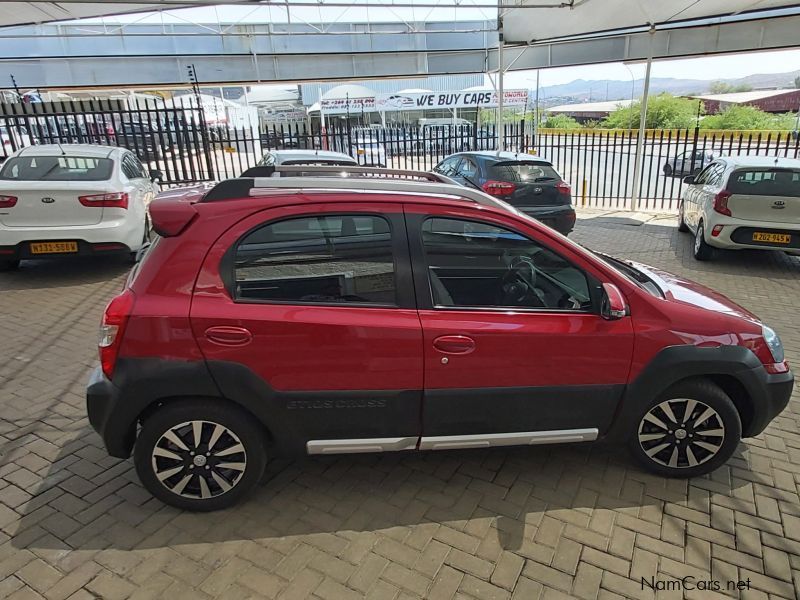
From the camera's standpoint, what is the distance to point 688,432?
9.66 ft

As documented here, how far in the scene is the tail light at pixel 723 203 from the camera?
7387mm

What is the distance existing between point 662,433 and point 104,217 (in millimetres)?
6371

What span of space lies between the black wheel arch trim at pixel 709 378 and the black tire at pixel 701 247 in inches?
221

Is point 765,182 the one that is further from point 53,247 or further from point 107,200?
point 53,247

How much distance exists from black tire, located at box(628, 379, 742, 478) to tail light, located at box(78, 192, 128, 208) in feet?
20.4

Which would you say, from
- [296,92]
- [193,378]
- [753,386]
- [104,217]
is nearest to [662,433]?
[753,386]

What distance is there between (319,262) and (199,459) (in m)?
1.15

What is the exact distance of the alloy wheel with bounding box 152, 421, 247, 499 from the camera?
2604mm

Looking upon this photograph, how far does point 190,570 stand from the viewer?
2420 millimetres

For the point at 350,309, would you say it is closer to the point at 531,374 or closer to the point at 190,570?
the point at 531,374

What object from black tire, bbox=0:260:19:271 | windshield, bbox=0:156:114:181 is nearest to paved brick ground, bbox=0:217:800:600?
windshield, bbox=0:156:114:181

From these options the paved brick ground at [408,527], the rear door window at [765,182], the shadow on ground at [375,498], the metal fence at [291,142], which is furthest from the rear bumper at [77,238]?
the rear door window at [765,182]

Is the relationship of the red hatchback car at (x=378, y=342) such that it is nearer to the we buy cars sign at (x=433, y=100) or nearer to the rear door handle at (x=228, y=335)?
the rear door handle at (x=228, y=335)

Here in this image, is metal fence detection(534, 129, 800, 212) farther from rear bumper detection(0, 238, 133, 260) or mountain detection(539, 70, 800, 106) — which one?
mountain detection(539, 70, 800, 106)
